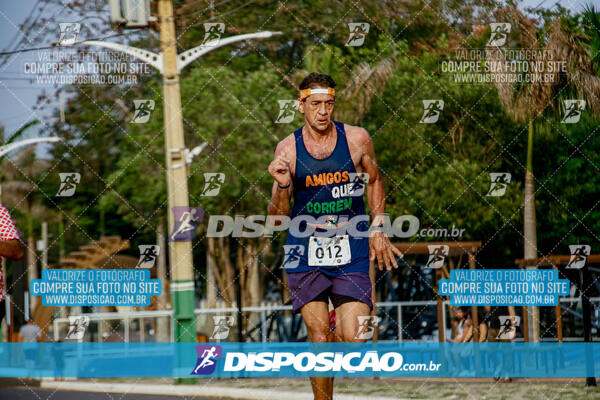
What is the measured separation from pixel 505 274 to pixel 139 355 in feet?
22.8

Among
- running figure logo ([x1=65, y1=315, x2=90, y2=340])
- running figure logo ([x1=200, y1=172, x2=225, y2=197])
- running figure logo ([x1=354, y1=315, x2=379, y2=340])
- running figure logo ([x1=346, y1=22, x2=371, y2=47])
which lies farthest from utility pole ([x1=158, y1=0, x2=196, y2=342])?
running figure logo ([x1=354, y1=315, x2=379, y2=340])

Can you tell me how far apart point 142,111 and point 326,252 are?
1126 centimetres

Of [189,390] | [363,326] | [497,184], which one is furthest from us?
[497,184]

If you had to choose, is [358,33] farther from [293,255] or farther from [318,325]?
[318,325]

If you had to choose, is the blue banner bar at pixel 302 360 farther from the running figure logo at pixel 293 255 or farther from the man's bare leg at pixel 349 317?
the running figure logo at pixel 293 255

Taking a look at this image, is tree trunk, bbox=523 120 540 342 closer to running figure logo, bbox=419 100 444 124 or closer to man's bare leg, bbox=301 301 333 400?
running figure logo, bbox=419 100 444 124

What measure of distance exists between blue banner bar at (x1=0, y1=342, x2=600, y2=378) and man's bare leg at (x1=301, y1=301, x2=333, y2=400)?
9 cm

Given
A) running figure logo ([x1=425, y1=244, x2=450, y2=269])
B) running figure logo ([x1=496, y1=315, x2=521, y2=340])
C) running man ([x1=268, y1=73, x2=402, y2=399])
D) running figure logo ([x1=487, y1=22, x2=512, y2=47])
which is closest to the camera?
running man ([x1=268, y1=73, x2=402, y2=399])

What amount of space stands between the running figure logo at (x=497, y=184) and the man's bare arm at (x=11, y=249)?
13289 millimetres

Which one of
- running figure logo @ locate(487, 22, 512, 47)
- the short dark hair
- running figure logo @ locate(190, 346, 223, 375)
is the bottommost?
running figure logo @ locate(190, 346, 223, 375)

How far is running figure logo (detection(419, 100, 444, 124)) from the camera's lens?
18344 mm

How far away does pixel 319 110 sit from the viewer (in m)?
7.07

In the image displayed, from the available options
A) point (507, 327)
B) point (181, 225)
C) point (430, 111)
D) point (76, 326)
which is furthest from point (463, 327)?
point (76, 326)

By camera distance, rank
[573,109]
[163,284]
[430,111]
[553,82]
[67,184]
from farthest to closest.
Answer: [163,284] → [67,184] → [430,111] → [573,109] → [553,82]
